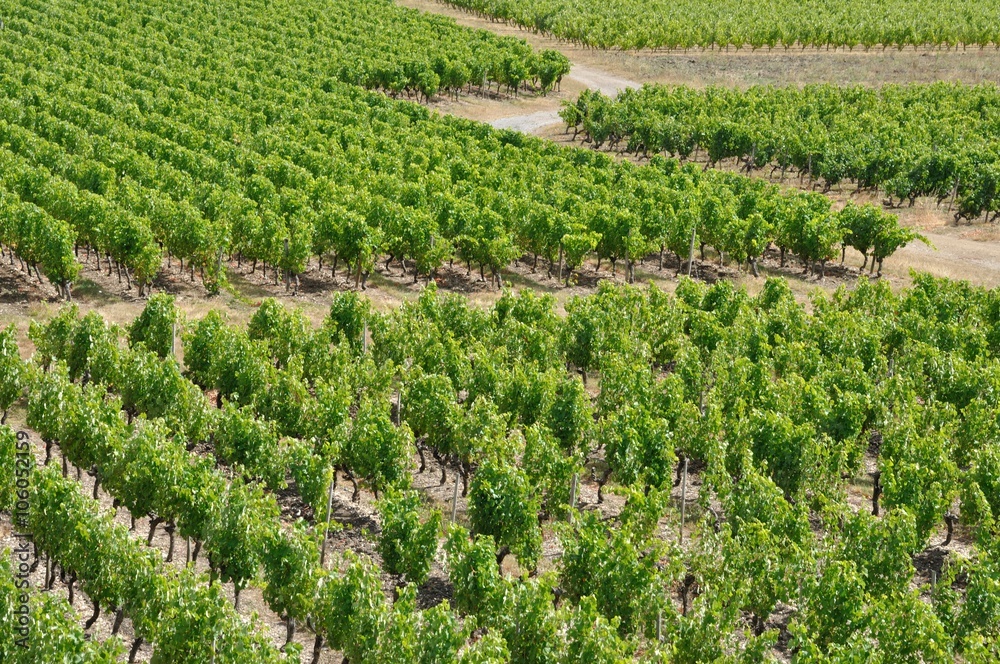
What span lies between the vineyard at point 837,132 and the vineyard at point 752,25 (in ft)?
58.5

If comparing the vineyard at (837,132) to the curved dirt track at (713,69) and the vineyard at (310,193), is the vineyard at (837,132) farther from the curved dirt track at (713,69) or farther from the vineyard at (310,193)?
the vineyard at (310,193)

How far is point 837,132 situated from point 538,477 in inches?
1594

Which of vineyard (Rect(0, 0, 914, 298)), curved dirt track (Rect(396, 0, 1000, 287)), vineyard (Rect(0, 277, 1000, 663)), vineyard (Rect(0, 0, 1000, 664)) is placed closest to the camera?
vineyard (Rect(0, 277, 1000, 663))

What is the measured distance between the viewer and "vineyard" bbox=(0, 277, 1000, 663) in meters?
20.3

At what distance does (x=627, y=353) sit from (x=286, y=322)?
9230 mm

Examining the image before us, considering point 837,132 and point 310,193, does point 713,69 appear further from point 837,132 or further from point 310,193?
point 310,193

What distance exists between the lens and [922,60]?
86.7 metres

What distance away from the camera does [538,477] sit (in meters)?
25.9

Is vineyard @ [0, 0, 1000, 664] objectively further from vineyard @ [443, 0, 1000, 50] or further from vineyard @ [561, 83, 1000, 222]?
vineyard @ [443, 0, 1000, 50]

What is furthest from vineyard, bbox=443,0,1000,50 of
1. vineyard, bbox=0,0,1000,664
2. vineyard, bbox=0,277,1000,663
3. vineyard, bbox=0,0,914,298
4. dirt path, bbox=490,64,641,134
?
vineyard, bbox=0,277,1000,663

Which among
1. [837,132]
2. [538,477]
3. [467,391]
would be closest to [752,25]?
[837,132]

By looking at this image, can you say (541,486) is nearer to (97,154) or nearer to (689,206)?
(689,206)

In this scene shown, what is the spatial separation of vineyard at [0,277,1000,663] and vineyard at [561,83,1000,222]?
2097cm

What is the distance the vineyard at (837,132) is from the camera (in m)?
54.8
